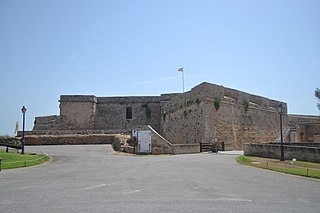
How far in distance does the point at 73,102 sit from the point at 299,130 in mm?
32471

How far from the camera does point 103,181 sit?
10266 millimetres

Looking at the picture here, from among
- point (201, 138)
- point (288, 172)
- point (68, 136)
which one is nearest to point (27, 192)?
point (288, 172)

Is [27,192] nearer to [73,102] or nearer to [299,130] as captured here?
[73,102]

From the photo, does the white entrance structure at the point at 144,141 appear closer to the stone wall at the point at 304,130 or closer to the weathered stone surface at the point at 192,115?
the weathered stone surface at the point at 192,115

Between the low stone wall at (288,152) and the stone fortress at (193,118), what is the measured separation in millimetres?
Result: 6198

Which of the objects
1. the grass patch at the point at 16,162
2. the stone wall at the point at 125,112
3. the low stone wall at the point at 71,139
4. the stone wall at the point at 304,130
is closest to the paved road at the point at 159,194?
the grass patch at the point at 16,162

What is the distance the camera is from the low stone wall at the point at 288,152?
16906mm

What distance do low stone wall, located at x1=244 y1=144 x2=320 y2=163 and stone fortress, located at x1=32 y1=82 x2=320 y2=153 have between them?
620 cm

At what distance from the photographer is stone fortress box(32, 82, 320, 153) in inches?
1219

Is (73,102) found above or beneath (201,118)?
above

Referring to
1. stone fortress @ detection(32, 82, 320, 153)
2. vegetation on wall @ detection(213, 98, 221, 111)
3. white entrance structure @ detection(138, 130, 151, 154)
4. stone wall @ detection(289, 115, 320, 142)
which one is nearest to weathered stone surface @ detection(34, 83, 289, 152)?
stone fortress @ detection(32, 82, 320, 153)

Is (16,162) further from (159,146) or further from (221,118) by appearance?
(221,118)

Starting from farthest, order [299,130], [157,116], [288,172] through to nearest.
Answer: [157,116] < [299,130] < [288,172]

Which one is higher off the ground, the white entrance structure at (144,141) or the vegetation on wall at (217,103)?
the vegetation on wall at (217,103)
